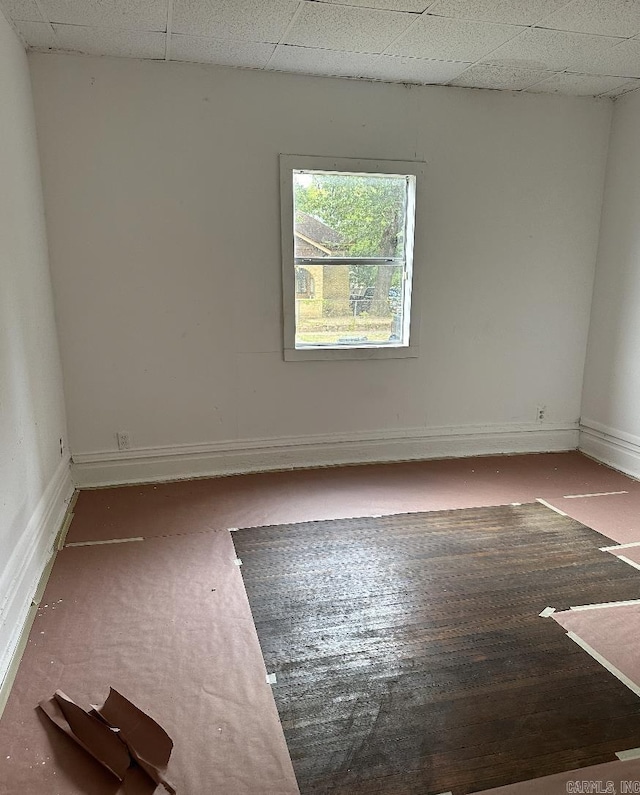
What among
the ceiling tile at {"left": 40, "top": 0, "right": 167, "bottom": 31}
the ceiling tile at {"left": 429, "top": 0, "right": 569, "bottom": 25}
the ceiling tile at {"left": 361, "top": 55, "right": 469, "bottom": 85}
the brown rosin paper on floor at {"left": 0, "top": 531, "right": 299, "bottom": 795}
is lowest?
the brown rosin paper on floor at {"left": 0, "top": 531, "right": 299, "bottom": 795}

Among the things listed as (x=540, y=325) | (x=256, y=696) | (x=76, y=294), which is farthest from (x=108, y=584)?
(x=540, y=325)

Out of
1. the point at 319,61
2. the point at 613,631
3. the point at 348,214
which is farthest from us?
the point at 348,214

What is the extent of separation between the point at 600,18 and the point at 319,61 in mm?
1537

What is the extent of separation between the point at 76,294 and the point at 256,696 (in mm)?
2685

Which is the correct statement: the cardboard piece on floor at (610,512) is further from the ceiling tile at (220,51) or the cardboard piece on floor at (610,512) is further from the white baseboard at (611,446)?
the ceiling tile at (220,51)

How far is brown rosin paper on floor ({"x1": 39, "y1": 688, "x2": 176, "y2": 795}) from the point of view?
158 centimetres

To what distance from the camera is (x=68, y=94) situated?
3.27m

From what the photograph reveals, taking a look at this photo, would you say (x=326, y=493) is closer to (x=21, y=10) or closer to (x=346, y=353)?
(x=346, y=353)

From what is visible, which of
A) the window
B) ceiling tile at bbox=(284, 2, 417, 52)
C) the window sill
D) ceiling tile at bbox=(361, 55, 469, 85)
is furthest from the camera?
the window sill

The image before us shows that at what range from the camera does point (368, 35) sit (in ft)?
9.75

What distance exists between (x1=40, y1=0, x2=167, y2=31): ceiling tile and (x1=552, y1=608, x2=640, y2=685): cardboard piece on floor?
11.0ft

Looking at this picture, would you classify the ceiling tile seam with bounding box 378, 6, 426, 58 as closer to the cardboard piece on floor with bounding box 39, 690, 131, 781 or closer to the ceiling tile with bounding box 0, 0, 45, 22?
the ceiling tile with bounding box 0, 0, 45, 22

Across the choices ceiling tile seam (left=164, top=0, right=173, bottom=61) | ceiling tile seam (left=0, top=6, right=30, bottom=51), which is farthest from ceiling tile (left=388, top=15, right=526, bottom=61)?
ceiling tile seam (left=0, top=6, right=30, bottom=51)

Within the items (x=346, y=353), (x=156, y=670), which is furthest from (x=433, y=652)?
(x=346, y=353)
